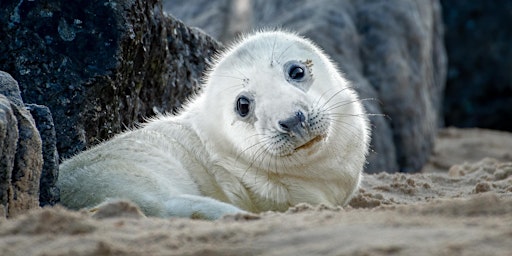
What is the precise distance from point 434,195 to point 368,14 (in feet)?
16.8

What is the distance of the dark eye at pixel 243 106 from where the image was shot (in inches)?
187

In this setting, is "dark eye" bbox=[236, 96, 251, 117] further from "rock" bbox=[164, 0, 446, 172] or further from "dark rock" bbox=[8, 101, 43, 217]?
"rock" bbox=[164, 0, 446, 172]

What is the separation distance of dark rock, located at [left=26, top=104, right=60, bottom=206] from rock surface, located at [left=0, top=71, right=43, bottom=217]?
8.3 inches

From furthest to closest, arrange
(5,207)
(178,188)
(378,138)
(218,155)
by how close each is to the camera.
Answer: (378,138)
(218,155)
(178,188)
(5,207)

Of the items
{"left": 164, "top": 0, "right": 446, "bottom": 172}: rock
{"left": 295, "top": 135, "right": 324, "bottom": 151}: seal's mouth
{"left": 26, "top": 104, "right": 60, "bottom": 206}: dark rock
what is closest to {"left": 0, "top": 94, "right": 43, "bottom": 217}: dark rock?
{"left": 26, "top": 104, "right": 60, "bottom": 206}: dark rock

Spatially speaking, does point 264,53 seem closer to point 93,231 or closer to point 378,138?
point 93,231

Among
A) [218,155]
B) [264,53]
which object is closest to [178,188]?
[218,155]

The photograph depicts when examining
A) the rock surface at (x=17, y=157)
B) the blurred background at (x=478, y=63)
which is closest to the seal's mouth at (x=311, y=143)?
the rock surface at (x=17, y=157)

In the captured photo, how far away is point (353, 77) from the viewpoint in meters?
9.73

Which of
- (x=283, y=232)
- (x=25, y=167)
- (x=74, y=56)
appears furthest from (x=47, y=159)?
(x=283, y=232)

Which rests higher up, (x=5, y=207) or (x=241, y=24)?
(x=241, y=24)

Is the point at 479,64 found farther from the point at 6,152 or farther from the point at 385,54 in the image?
the point at 6,152

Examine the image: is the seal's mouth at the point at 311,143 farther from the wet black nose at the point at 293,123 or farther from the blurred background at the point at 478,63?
the blurred background at the point at 478,63

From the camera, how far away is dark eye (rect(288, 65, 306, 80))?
4.85 meters
